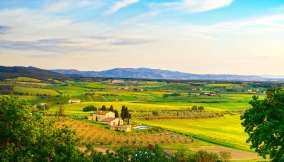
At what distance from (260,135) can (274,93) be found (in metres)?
3.46

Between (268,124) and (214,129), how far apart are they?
84297 mm

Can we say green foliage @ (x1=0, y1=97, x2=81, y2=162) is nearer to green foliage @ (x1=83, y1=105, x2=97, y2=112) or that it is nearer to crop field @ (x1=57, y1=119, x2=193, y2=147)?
crop field @ (x1=57, y1=119, x2=193, y2=147)

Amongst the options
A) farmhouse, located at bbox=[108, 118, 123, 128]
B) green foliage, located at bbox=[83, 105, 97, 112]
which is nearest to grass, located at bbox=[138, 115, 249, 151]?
farmhouse, located at bbox=[108, 118, 123, 128]

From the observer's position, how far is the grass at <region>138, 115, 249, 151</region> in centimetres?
9179

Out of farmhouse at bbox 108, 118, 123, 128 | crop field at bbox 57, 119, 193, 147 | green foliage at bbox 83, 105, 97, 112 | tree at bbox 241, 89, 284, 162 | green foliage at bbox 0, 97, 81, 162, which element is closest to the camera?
tree at bbox 241, 89, 284, 162

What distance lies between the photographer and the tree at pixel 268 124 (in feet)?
91.0

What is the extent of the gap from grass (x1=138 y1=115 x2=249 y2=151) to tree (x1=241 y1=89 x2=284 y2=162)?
175 feet

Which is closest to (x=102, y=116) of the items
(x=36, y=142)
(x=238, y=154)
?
(x=238, y=154)

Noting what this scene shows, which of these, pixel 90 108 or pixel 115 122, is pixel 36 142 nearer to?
pixel 115 122

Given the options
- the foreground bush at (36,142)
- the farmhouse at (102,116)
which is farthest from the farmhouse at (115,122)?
the foreground bush at (36,142)

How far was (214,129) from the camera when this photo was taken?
111 metres

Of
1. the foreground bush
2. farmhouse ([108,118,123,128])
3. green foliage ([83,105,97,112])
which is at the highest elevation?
the foreground bush

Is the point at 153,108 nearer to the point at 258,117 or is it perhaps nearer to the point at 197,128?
the point at 197,128

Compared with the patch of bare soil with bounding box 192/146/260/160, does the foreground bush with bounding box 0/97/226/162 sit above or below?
above
